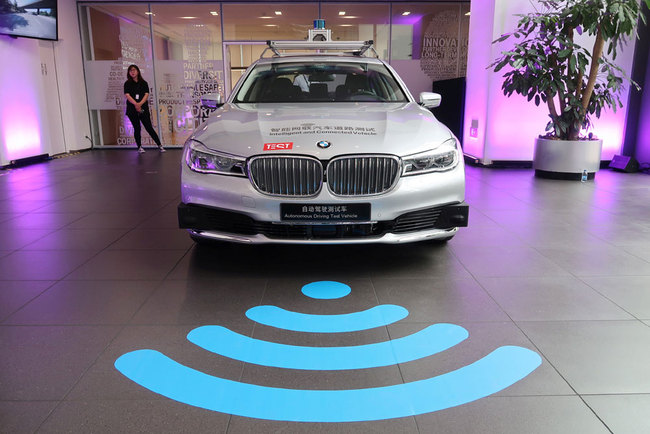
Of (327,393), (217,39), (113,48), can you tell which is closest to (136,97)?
(113,48)

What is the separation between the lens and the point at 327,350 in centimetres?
234

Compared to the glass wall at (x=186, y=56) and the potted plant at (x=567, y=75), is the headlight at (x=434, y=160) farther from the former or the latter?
the glass wall at (x=186, y=56)

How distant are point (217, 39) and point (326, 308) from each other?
10271 millimetres

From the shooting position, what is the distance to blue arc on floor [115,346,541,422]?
73.9 inches

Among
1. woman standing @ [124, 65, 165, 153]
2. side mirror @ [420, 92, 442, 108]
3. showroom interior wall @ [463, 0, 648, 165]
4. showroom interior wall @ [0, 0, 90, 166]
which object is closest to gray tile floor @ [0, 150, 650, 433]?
side mirror @ [420, 92, 442, 108]

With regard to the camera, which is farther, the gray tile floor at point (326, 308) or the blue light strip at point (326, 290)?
the blue light strip at point (326, 290)

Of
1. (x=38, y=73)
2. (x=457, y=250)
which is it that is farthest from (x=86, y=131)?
(x=457, y=250)

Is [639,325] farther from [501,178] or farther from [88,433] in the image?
[501,178]

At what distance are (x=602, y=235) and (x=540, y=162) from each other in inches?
132

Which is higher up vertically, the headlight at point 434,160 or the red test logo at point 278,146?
the red test logo at point 278,146

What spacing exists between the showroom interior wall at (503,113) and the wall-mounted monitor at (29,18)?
25.2 ft

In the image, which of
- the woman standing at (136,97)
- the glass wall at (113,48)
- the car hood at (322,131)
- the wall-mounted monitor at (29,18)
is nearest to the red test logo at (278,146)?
the car hood at (322,131)

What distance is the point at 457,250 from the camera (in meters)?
3.81

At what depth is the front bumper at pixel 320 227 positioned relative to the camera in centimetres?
304
